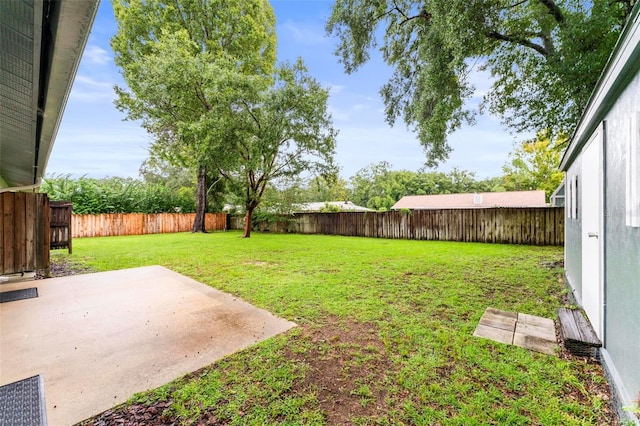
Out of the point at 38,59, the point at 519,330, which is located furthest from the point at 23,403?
the point at 519,330

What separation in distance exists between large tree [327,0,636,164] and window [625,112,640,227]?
449cm

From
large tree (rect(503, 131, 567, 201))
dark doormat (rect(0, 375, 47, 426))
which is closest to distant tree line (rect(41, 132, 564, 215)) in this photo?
large tree (rect(503, 131, 567, 201))

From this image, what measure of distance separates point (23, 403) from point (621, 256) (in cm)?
382

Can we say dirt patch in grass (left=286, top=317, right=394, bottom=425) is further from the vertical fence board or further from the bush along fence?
the bush along fence

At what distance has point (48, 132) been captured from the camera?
221 centimetres

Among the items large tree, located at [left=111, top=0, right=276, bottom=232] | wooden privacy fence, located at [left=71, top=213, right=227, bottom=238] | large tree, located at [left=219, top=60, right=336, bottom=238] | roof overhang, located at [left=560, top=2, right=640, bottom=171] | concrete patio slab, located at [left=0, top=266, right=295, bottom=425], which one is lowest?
concrete patio slab, located at [left=0, top=266, right=295, bottom=425]

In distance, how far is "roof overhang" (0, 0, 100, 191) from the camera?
38.4 inches

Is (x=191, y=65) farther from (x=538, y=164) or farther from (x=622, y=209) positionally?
(x=538, y=164)

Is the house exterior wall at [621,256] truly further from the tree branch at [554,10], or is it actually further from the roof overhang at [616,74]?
the tree branch at [554,10]

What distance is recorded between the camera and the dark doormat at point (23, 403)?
5.01ft

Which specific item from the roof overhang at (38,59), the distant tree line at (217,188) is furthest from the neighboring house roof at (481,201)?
the roof overhang at (38,59)

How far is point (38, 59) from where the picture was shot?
1.25m

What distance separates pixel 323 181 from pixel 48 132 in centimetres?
1059

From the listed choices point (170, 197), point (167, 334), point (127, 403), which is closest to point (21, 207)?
point (167, 334)
